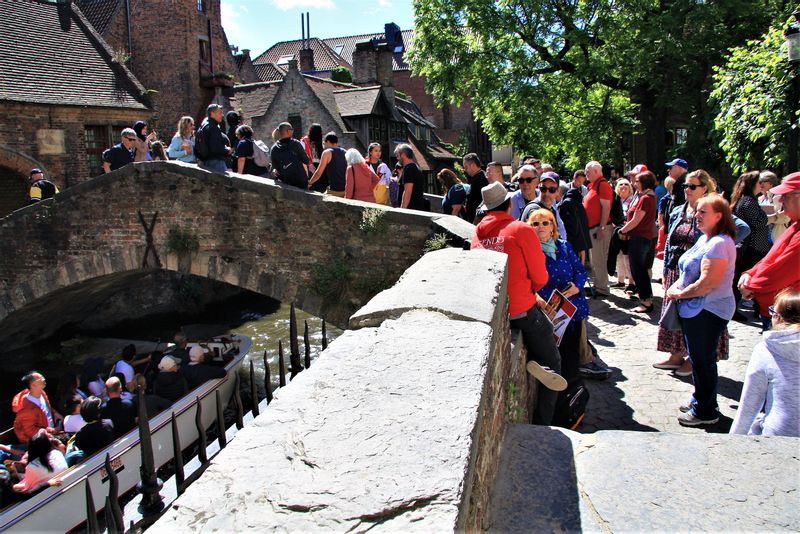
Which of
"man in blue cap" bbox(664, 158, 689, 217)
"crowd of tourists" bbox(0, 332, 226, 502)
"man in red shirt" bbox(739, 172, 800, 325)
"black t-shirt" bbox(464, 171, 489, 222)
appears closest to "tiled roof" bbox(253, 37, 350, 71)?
"crowd of tourists" bbox(0, 332, 226, 502)

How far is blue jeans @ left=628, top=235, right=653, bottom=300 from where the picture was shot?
7594 millimetres

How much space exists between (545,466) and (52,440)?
7067 mm

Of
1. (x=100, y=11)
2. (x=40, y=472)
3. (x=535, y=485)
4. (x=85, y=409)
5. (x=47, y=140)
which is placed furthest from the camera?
(x=100, y=11)

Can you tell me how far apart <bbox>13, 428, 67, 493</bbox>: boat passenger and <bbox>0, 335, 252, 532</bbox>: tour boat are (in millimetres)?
104

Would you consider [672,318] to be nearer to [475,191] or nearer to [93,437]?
[475,191]

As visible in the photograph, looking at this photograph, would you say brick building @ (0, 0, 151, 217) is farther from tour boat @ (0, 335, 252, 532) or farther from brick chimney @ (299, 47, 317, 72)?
brick chimney @ (299, 47, 317, 72)

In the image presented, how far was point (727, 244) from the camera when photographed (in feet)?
13.9

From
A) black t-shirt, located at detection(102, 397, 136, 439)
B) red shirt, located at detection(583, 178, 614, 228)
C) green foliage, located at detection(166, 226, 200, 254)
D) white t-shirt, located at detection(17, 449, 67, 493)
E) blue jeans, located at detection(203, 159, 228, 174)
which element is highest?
blue jeans, located at detection(203, 159, 228, 174)

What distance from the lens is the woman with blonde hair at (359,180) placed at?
8.70 meters

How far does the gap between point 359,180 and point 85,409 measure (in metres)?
4.83

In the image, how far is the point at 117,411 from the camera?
8.72 meters

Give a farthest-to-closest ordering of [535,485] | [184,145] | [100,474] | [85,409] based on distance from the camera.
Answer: [184,145] → [85,409] → [100,474] → [535,485]

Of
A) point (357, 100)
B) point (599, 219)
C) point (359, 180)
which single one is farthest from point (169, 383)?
point (357, 100)

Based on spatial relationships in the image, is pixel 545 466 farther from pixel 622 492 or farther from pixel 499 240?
pixel 499 240
